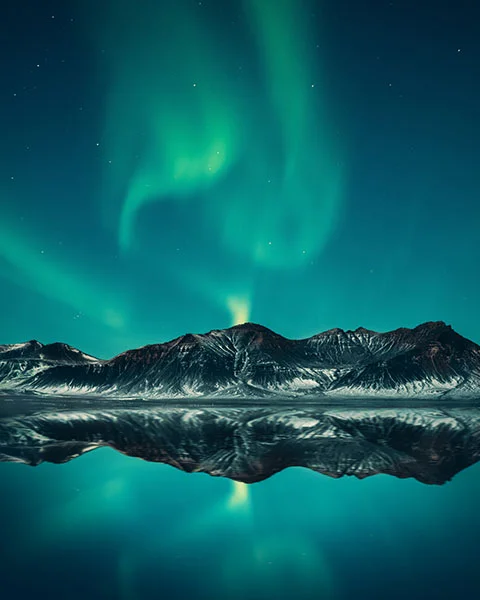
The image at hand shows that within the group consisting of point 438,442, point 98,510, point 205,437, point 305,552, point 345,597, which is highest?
point 205,437

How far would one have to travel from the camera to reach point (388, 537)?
14.8 meters

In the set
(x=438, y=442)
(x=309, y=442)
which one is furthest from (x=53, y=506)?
(x=438, y=442)

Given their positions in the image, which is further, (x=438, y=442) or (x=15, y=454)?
(x=438, y=442)

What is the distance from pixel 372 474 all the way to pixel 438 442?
52.3 feet

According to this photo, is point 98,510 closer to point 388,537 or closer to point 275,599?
point 275,599

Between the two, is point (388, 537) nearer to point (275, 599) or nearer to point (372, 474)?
point (275, 599)

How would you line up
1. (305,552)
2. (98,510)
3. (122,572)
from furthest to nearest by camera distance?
1. (98,510)
2. (305,552)
3. (122,572)

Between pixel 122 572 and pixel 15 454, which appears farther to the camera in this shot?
pixel 15 454

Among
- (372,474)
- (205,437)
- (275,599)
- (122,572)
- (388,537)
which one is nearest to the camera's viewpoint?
(275,599)

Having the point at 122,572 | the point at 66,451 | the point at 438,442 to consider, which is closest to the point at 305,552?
the point at 122,572

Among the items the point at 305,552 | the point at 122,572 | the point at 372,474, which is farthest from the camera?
the point at 372,474

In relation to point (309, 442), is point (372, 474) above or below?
below

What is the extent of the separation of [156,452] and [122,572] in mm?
20281

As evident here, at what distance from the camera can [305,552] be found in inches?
531
